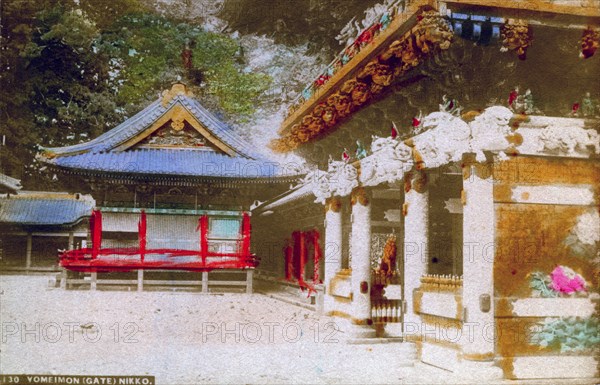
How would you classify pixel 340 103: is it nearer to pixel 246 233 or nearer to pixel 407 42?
pixel 407 42

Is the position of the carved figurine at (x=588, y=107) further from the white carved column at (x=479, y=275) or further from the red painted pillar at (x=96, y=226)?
the red painted pillar at (x=96, y=226)

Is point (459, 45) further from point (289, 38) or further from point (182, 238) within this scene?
point (182, 238)

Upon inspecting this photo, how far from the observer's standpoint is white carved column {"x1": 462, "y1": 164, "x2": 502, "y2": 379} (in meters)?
5.91

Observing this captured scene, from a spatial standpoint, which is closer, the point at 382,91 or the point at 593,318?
the point at 593,318

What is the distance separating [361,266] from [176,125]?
10.4 meters

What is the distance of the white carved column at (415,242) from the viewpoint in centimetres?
743

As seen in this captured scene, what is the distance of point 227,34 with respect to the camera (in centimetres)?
1006

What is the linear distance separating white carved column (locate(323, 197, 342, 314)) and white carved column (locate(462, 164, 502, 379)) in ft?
15.5

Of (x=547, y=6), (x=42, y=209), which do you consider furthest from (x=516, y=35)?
(x=42, y=209)

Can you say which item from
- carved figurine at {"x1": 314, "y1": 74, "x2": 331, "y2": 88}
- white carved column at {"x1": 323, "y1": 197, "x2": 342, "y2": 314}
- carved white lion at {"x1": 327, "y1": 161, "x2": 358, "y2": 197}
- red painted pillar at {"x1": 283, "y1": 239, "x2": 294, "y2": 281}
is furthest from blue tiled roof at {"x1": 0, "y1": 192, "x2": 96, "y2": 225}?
carved figurine at {"x1": 314, "y1": 74, "x2": 331, "y2": 88}

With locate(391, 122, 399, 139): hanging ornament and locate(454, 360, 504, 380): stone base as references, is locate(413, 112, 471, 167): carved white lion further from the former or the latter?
locate(454, 360, 504, 380): stone base

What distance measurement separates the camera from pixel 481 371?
5855 millimetres

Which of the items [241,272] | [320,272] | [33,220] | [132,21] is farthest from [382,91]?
[33,220]

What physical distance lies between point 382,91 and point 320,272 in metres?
7.62
